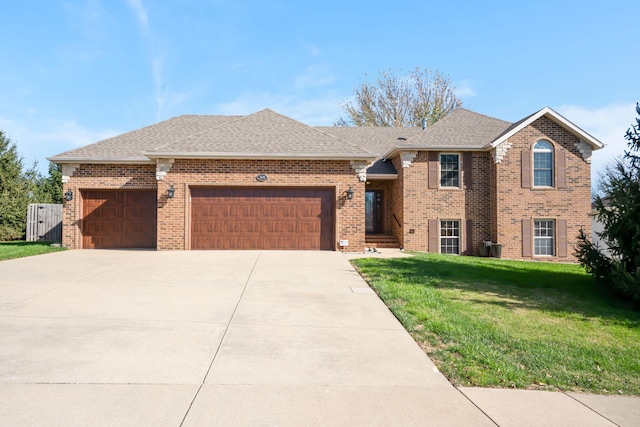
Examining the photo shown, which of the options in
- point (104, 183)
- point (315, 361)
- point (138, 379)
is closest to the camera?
point (138, 379)

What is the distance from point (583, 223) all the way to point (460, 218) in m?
5.12

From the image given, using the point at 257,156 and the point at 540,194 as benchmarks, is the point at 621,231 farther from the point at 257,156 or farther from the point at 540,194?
the point at 257,156

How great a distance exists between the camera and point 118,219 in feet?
53.8

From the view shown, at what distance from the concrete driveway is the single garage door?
8074 millimetres

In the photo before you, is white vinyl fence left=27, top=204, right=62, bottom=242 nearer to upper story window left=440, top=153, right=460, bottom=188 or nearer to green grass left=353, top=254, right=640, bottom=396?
green grass left=353, top=254, right=640, bottom=396

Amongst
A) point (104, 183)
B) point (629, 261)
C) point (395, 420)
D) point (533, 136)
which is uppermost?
point (533, 136)

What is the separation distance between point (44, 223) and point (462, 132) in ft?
71.2

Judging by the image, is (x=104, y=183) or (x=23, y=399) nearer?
(x=23, y=399)

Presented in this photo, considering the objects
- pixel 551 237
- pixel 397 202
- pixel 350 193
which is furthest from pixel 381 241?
pixel 551 237

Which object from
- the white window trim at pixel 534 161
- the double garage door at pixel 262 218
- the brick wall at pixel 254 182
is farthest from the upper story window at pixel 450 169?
the double garage door at pixel 262 218

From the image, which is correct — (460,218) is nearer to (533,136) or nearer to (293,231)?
(533,136)

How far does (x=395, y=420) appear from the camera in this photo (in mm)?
3221

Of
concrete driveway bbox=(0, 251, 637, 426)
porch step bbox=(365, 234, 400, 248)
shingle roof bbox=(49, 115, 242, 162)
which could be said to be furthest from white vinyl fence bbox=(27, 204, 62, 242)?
porch step bbox=(365, 234, 400, 248)

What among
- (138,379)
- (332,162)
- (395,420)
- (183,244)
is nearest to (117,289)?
(138,379)
